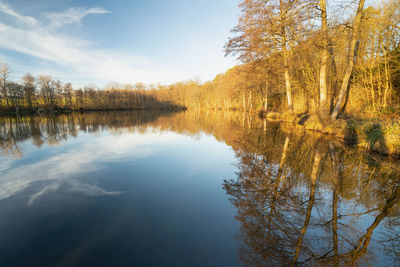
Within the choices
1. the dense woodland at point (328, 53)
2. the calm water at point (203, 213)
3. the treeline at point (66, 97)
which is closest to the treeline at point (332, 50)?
the dense woodland at point (328, 53)

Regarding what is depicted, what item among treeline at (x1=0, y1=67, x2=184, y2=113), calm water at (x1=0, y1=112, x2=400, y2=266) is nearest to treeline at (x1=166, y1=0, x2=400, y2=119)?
calm water at (x1=0, y1=112, x2=400, y2=266)

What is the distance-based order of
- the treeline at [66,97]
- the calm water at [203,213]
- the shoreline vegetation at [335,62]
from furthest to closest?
the treeline at [66,97] → the shoreline vegetation at [335,62] → the calm water at [203,213]

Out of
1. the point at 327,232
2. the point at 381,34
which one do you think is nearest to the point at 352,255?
the point at 327,232

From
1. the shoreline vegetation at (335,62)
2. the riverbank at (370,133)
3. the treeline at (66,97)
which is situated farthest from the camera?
the treeline at (66,97)

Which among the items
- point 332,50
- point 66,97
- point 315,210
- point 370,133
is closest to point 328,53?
point 332,50

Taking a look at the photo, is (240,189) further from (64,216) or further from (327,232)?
(64,216)

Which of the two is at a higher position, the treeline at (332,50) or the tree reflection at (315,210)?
the treeline at (332,50)

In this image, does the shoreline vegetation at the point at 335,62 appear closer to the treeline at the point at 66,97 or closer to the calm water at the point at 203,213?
the calm water at the point at 203,213

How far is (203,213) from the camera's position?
3.22 metres

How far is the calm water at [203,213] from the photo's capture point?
2.25 metres

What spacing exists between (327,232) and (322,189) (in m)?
1.54

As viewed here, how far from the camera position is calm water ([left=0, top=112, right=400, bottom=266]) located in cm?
225

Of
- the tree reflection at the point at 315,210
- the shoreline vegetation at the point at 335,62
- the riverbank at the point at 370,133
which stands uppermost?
the shoreline vegetation at the point at 335,62

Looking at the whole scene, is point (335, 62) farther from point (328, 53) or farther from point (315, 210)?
point (315, 210)
